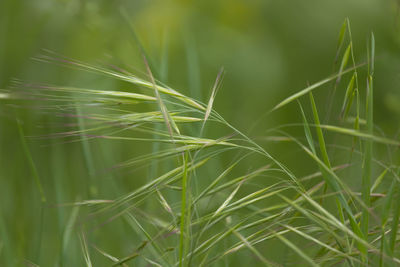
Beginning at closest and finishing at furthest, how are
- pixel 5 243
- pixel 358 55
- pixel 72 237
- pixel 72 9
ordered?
pixel 5 243 < pixel 72 237 < pixel 72 9 < pixel 358 55

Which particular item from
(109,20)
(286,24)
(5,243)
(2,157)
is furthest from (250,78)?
(5,243)

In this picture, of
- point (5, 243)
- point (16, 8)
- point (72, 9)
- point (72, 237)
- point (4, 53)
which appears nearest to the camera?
point (5, 243)

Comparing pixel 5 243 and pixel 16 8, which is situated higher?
pixel 16 8

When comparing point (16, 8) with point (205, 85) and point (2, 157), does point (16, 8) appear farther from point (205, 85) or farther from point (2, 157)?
point (205, 85)

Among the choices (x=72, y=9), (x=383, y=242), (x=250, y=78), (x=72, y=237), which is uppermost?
(x=72, y=9)

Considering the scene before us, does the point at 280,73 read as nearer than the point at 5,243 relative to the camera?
No

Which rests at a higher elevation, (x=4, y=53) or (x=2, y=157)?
(x=4, y=53)

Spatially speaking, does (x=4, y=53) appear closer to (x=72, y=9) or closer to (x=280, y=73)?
(x=72, y=9)

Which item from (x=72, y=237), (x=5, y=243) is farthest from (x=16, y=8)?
(x=5, y=243)

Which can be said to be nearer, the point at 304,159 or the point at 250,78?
the point at 304,159
